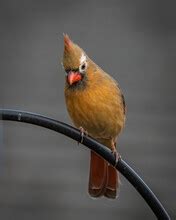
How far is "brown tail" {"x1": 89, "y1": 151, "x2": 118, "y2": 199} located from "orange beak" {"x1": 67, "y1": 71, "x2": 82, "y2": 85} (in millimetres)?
483

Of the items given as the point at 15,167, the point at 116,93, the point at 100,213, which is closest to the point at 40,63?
the point at 15,167

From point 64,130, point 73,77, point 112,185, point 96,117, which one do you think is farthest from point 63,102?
point 64,130

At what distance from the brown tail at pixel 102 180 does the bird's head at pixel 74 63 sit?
0.43 meters

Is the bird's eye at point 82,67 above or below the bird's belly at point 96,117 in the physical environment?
above

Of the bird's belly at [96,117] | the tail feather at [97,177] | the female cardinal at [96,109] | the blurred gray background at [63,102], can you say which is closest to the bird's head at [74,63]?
the female cardinal at [96,109]

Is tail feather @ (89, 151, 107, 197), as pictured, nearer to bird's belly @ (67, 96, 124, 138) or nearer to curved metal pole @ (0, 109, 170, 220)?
bird's belly @ (67, 96, 124, 138)

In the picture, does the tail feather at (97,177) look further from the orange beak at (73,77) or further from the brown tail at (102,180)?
the orange beak at (73,77)

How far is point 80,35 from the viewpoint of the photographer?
5.74 m

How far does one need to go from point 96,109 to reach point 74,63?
Answer: 376mm

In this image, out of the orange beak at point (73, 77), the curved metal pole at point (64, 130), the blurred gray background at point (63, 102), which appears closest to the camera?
the curved metal pole at point (64, 130)

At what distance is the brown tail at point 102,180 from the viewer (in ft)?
12.3

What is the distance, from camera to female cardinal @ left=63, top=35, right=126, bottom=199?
3781 millimetres

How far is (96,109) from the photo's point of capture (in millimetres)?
3812

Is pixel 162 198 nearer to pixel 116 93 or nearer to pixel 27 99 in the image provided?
pixel 27 99
